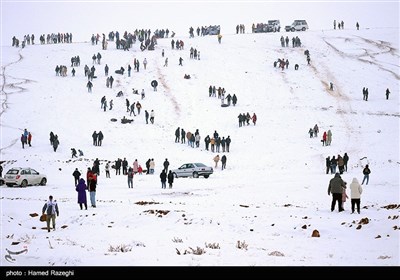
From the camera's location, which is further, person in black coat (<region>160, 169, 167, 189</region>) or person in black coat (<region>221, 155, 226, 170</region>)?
person in black coat (<region>221, 155, 226, 170</region>)

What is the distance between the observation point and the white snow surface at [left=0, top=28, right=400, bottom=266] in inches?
547

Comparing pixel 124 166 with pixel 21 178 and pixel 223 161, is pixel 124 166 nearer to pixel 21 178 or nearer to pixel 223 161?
pixel 21 178

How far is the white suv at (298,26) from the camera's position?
82125 mm

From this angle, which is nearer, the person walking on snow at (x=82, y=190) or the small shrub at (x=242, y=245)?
the small shrub at (x=242, y=245)

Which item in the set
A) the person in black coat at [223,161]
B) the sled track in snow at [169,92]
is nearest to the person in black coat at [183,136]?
the sled track in snow at [169,92]

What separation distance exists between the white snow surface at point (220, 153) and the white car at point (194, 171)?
887 mm

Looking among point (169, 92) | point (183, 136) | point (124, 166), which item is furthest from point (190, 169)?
point (169, 92)

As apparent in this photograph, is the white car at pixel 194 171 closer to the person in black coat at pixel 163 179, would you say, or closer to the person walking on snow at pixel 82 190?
the person in black coat at pixel 163 179

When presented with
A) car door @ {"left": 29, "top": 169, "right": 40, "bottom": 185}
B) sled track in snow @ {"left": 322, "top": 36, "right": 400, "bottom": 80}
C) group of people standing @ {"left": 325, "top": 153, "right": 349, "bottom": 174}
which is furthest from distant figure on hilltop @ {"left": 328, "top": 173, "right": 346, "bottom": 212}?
sled track in snow @ {"left": 322, "top": 36, "right": 400, "bottom": 80}

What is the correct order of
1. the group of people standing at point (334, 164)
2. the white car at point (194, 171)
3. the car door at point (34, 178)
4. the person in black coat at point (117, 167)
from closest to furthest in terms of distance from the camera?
the car door at point (34, 178), the group of people standing at point (334, 164), the white car at point (194, 171), the person in black coat at point (117, 167)

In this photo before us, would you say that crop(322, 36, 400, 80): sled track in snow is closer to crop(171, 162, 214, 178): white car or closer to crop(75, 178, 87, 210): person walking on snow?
crop(171, 162, 214, 178): white car

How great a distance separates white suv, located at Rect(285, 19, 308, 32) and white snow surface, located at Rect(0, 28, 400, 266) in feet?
10.6

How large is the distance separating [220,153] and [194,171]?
8092 mm

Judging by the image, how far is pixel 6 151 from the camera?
39500 millimetres
